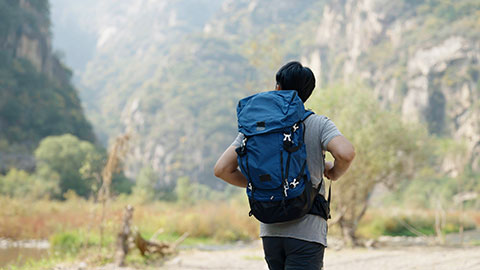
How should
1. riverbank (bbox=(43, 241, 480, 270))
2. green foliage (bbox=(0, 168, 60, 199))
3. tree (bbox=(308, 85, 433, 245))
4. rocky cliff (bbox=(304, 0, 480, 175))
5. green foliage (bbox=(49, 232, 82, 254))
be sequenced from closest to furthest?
Answer: riverbank (bbox=(43, 241, 480, 270)) → green foliage (bbox=(49, 232, 82, 254)) → tree (bbox=(308, 85, 433, 245)) → green foliage (bbox=(0, 168, 60, 199)) → rocky cliff (bbox=(304, 0, 480, 175))

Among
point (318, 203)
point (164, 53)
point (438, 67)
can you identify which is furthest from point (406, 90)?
point (164, 53)

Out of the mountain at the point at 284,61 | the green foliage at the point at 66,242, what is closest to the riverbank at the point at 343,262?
the green foliage at the point at 66,242

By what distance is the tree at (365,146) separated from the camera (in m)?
14.5

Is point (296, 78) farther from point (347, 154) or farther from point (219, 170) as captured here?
point (219, 170)

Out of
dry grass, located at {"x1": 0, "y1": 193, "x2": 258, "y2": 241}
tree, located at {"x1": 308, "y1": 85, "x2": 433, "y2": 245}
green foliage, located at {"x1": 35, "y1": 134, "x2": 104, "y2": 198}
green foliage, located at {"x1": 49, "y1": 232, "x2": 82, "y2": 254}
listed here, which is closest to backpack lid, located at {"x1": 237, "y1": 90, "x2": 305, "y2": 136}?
green foliage, located at {"x1": 49, "y1": 232, "x2": 82, "y2": 254}

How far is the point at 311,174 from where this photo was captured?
7.96ft

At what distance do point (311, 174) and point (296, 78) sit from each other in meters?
0.52

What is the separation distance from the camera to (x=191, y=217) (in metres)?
19.6

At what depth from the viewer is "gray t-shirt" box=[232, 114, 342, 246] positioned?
7.68 feet

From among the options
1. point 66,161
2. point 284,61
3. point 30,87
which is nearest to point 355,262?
point 66,161

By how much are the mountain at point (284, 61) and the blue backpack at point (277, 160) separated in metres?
46.2

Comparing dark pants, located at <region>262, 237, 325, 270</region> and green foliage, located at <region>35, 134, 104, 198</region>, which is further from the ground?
green foliage, located at <region>35, 134, 104, 198</region>

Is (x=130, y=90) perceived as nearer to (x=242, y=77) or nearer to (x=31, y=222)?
(x=242, y=77)

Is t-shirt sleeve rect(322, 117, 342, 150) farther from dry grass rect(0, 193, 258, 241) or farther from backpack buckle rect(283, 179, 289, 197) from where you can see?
dry grass rect(0, 193, 258, 241)
